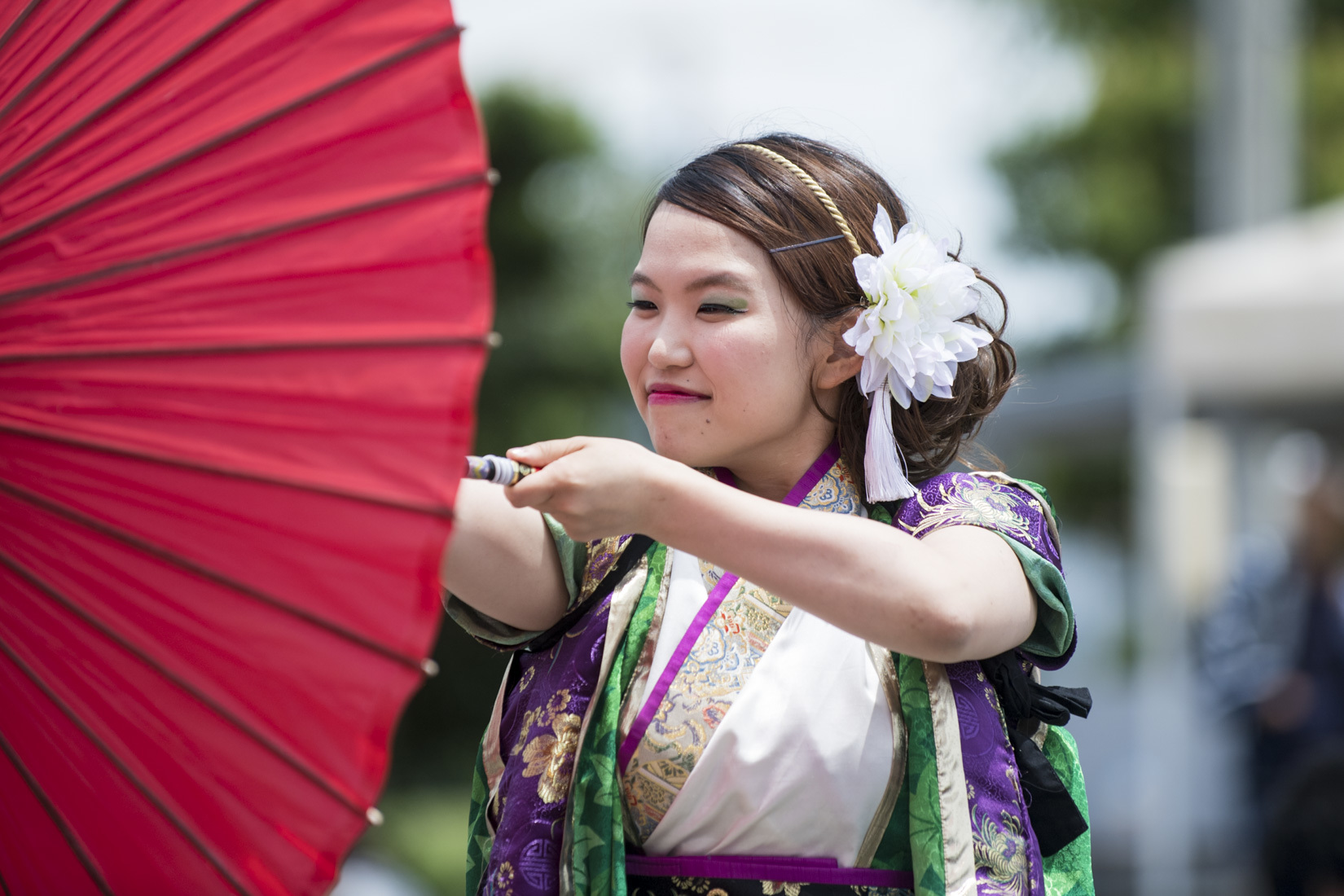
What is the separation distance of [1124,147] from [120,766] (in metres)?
17.8

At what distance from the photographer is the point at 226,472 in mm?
1168

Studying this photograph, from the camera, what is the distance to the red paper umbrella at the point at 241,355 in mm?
1160

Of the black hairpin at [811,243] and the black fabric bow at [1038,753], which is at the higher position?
the black hairpin at [811,243]

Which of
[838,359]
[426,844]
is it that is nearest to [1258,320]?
[838,359]

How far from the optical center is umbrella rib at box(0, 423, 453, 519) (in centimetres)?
113

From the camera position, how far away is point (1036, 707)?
62.4 inches

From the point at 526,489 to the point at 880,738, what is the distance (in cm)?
50

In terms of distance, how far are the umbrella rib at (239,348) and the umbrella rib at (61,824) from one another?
28cm

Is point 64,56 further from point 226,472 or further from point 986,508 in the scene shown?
point 986,508

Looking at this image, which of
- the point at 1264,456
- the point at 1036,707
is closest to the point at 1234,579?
the point at 1264,456

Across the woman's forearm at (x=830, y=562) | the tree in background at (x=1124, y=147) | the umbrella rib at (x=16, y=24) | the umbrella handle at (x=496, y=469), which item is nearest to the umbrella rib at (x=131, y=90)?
the umbrella rib at (x=16, y=24)

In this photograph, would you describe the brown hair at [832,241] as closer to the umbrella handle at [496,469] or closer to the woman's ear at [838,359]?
the woman's ear at [838,359]

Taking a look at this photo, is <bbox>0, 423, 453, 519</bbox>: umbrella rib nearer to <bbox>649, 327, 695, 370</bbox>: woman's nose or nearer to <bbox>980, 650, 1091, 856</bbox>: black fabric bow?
<bbox>649, 327, 695, 370</bbox>: woman's nose

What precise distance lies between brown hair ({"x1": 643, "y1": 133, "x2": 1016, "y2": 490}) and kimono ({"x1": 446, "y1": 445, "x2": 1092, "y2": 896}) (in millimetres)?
130
